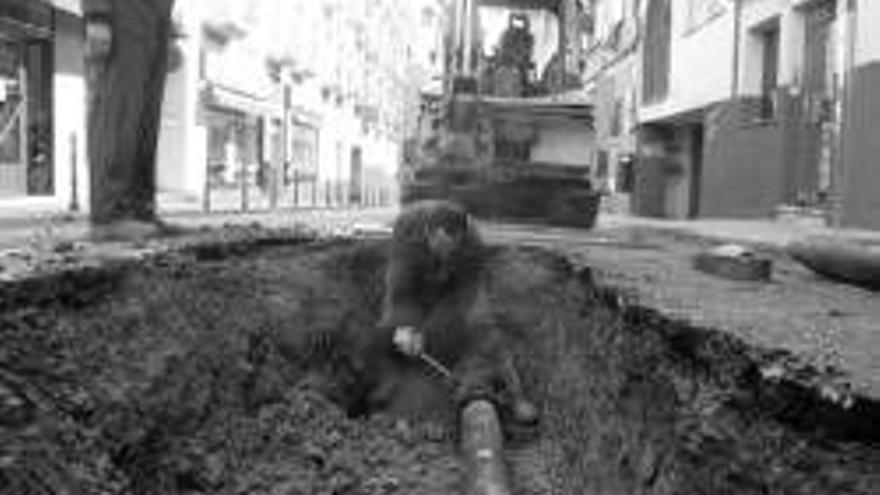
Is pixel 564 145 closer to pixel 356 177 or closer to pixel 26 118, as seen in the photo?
pixel 26 118

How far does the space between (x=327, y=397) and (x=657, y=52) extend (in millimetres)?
22843

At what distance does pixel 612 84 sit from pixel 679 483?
32.2 metres

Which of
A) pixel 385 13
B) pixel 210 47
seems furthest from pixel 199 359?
pixel 385 13

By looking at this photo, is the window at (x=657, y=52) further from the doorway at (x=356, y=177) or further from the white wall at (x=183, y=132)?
the white wall at (x=183, y=132)

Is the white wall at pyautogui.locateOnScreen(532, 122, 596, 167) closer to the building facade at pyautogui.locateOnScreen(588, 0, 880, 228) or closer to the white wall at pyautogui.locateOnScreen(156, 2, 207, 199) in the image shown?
the building facade at pyautogui.locateOnScreen(588, 0, 880, 228)

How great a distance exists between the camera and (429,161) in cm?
1647

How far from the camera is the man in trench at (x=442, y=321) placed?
276 inches

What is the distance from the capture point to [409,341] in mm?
6973

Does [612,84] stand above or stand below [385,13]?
below

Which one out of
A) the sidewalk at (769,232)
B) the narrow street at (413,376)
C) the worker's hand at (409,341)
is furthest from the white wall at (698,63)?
the worker's hand at (409,341)

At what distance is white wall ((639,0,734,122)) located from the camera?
22.5 metres

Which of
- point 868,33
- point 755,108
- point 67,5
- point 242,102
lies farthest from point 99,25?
point 242,102

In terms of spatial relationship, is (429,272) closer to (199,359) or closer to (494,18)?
(199,359)

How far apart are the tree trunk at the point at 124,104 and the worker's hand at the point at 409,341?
10.3 ft
